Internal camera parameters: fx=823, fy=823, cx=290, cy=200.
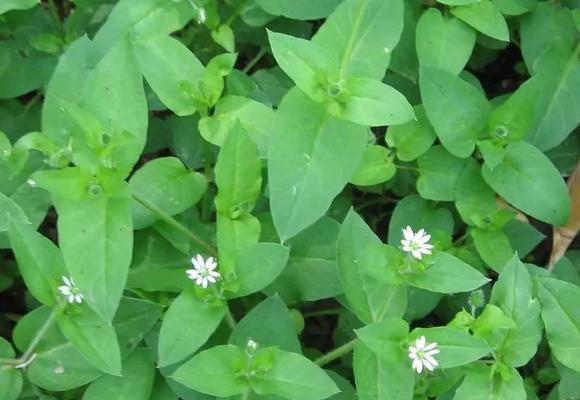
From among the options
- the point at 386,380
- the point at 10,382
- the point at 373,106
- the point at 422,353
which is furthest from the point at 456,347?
the point at 10,382

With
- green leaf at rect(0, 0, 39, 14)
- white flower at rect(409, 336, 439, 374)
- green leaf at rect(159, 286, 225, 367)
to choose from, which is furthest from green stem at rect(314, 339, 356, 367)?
green leaf at rect(0, 0, 39, 14)

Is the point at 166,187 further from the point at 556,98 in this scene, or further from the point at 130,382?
the point at 556,98

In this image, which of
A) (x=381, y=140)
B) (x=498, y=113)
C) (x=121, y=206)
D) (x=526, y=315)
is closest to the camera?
(x=121, y=206)

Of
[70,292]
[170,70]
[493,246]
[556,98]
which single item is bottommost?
[493,246]

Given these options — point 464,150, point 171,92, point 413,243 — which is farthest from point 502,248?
point 171,92

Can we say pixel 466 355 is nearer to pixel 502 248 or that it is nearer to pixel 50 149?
pixel 502 248

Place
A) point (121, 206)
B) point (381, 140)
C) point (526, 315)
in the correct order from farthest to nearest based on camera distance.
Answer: point (381, 140)
point (526, 315)
point (121, 206)
